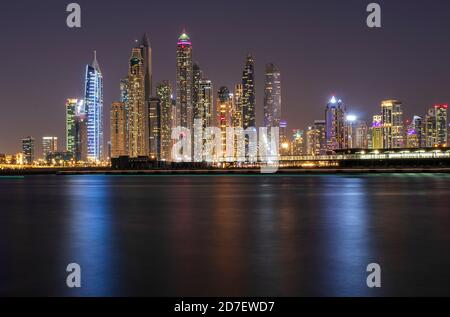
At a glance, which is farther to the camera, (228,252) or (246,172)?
(246,172)

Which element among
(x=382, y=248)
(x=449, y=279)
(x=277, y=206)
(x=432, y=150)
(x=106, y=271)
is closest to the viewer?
(x=449, y=279)

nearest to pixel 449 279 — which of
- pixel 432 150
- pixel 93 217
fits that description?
pixel 93 217

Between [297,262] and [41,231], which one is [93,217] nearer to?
[41,231]

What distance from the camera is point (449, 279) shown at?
12.8m

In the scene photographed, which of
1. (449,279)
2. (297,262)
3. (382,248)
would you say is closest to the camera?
(449,279)

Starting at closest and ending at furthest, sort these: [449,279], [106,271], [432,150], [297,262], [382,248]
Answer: [449,279] → [106,271] → [297,262] → [382,248] → [432,150]

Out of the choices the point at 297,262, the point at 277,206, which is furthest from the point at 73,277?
the point at 277,206

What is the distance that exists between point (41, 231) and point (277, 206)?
1580 cm

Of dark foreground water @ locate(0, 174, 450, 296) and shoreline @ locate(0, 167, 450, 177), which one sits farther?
shoreline @ locate(0, 167, 450, 177)

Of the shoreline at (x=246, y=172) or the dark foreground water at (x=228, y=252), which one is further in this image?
the shoreline at (x=246, y=172)

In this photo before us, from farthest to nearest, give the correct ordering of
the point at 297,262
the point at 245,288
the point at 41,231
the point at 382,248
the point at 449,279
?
the point at 41,231, the point at 382,248, the point at 297,262, the point at 449,279, the point at 245,288

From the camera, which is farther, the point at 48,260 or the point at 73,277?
the point at 48,260

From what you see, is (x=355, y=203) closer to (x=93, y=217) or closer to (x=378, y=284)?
(x=93, y=217)

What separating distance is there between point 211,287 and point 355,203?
25477 millimetres
